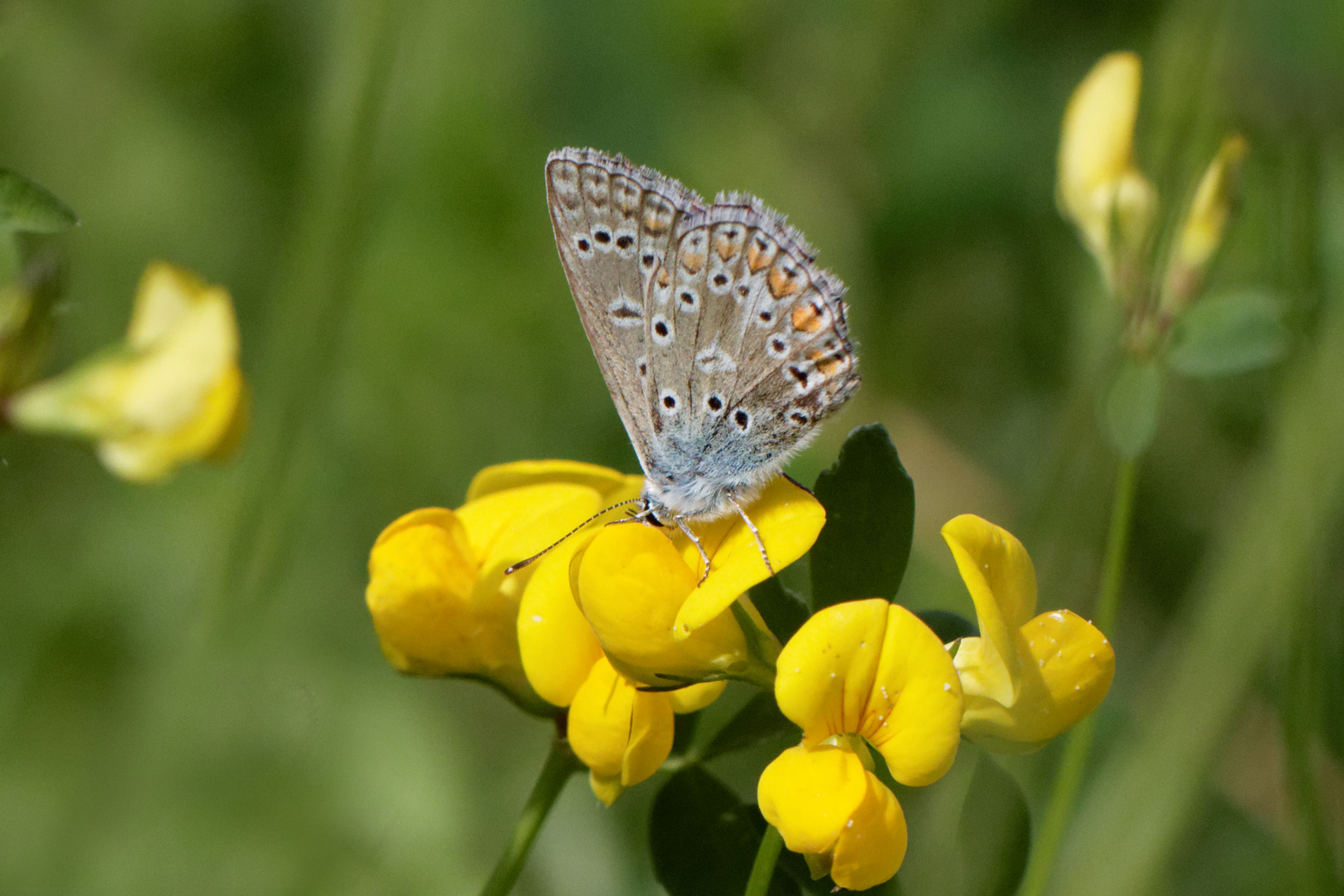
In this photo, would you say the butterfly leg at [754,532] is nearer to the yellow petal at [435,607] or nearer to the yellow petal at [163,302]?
the yellow petal at [435,607]

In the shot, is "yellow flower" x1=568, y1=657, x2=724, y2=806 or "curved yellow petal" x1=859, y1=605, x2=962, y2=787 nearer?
"curved yellow petal" x1=859, y1=605, x2=962, y2=787

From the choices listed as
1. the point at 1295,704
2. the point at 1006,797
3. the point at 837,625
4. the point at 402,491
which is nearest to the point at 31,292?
the point at 837,625

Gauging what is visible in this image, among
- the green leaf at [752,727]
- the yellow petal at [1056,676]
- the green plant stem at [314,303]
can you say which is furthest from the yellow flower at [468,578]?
the green plant stem at [314,303]

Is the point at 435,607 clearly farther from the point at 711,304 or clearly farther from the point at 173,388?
the point at 173,388

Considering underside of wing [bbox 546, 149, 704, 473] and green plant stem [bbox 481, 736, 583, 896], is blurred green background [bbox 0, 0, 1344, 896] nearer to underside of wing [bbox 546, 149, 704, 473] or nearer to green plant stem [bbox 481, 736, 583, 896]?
green plant stem [bbox 481, 736, 583, 896]

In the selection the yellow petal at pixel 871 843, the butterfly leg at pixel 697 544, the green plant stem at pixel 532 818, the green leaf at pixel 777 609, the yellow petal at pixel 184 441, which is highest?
the green leaf at pixel 777 609

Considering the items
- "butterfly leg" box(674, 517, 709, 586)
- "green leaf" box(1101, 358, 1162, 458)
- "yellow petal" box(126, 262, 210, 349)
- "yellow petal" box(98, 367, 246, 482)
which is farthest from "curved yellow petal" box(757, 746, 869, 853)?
"yellow petal" box(126, 262, 210, 349)

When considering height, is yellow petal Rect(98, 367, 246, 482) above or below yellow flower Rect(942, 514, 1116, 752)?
below
